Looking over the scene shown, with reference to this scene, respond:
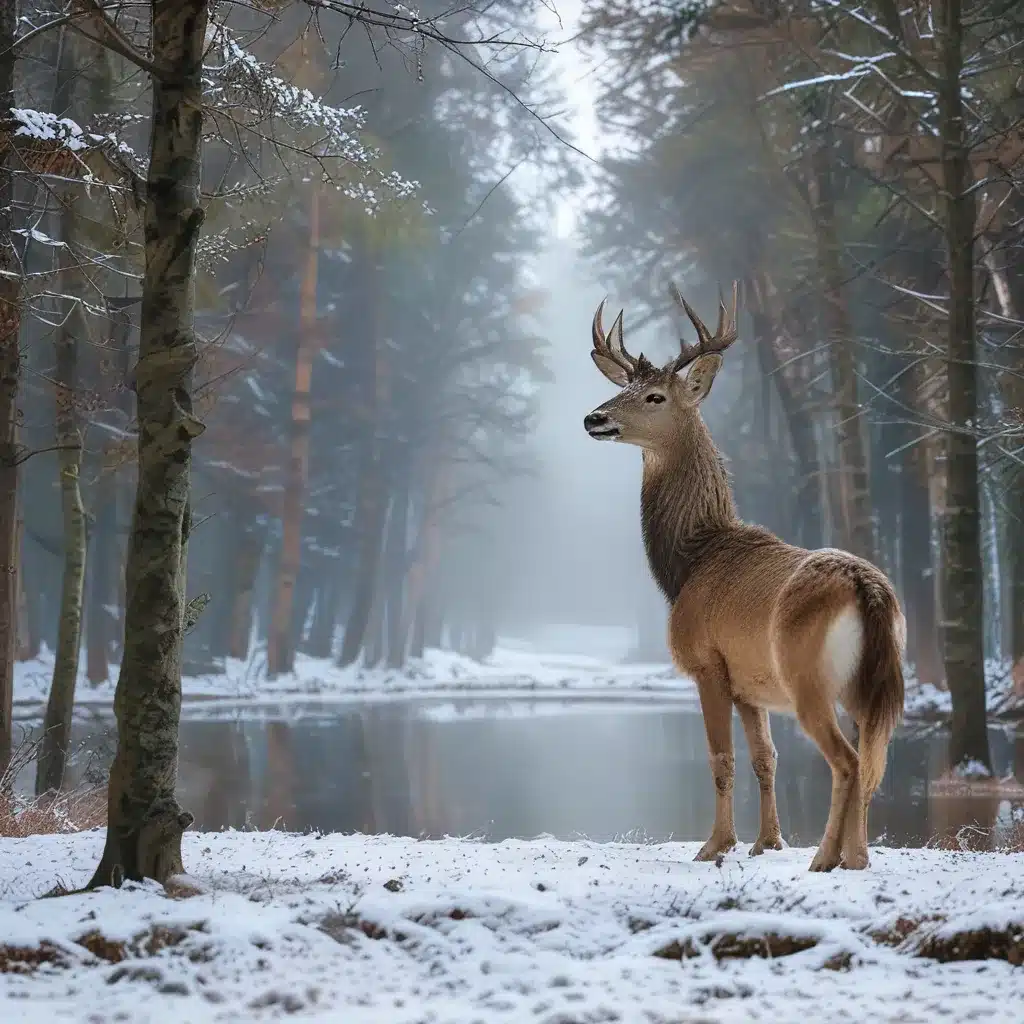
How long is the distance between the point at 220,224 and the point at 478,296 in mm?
16814

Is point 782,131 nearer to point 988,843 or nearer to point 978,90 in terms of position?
point 978,90

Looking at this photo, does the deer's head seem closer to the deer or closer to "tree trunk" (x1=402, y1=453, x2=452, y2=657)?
the deer

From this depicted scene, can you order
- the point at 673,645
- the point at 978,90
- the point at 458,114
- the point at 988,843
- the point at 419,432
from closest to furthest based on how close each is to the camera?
the point at 673,645 → the point at 988,843 → the point at 978,90 → the point at 458,114 → the point at 419,432

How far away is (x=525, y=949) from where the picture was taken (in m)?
5.08

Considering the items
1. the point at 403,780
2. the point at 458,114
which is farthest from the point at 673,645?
the point at 458,114

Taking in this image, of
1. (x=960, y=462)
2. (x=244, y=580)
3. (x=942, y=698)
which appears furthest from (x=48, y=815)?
(x=244, y=580)

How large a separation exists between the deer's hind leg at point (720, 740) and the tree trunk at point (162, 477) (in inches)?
124

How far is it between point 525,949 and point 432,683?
102 feet

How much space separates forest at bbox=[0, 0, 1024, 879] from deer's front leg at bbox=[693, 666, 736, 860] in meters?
3.15

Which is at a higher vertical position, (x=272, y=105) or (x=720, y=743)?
(x=272, y=105)

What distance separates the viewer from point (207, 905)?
17.5 feet

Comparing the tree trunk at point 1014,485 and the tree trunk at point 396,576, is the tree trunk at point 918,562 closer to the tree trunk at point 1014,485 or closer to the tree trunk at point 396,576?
the tree trunk at point 1014,485

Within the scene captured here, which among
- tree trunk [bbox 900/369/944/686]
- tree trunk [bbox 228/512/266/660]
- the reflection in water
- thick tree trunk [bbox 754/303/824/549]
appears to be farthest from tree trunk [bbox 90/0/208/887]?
tree trunk [bbox 228/512/266/660]

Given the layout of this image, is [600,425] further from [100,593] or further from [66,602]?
[100,593]
